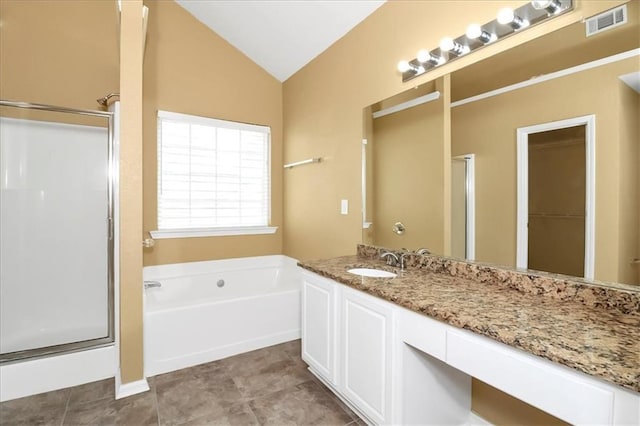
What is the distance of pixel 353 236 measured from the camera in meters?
2.57

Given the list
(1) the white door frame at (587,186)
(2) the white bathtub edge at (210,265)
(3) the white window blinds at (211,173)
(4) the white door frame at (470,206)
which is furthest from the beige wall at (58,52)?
(1) the white door frame at (587,186)

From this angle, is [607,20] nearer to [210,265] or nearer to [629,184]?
[629,184]

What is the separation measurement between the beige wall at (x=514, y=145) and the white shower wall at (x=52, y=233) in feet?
8.56

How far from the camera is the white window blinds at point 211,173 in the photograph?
3.01 m

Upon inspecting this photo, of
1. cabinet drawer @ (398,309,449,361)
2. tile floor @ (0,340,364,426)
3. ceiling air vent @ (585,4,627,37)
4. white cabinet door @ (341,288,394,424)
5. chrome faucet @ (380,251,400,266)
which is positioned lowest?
tile floor @ (0,340,364,426)

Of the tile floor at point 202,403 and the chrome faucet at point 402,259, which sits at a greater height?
the chrome faucet at point 402,259

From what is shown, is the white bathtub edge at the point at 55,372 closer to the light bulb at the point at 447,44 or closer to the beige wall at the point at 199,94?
the beige wall at the point at 199,94

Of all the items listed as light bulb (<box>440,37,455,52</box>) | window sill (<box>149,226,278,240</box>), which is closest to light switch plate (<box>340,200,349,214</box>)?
window sill (<box>149,226,278,240</box>)

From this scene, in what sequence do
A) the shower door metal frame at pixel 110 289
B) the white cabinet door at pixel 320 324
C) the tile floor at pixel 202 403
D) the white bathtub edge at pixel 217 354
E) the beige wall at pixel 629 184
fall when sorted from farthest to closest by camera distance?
the white bathtub edge at pixel 217 354 < the shower door metal frame at pixel 110 289 < the white cabinet door at pixel 320 324 < the tile floor at pixel 202 403 < the beige wall at pixel 629 184

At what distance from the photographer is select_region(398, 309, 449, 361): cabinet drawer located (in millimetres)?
1210

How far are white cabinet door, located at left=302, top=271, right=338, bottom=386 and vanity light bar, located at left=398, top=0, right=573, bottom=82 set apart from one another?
57.2 inches

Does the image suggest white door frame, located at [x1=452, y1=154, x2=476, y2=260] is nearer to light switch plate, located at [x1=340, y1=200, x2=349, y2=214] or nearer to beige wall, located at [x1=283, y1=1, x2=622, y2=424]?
beige wall, located at [x1=283, y1=1, x2=622, y2=424]

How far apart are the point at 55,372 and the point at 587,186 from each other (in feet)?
9.98

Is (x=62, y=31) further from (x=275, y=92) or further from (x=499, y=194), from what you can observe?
(x=499, y=194)
